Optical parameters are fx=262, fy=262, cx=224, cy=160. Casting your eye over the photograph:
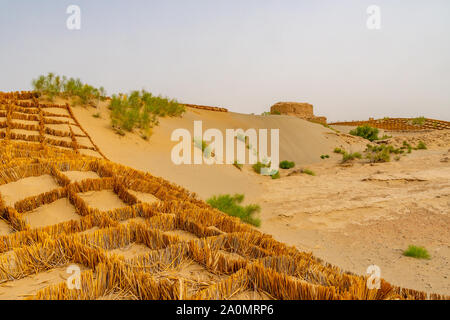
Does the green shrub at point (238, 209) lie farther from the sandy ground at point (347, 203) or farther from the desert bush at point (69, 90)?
the desert bush at point (69, 90)

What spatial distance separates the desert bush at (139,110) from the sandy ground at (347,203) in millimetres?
418

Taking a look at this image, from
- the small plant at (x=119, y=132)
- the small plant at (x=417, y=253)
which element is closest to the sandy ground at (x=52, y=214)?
the small plant at (x=417, y=253)

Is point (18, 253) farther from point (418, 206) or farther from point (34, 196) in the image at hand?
point (418, 206)

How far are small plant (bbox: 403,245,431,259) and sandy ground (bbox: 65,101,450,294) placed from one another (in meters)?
0.07

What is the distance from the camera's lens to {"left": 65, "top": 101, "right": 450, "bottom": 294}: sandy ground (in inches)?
115

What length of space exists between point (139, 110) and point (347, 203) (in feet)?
23.7

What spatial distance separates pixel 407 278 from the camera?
2.53 m

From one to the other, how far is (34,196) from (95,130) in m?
5.24

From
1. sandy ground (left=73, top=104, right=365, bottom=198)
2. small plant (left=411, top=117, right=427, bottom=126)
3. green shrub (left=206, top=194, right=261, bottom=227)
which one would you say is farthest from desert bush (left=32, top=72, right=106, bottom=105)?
small plant (left=411, top=117, right=427, bottom=126)

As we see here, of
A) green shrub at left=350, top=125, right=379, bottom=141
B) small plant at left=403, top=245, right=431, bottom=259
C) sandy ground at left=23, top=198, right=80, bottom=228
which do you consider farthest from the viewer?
green shrub at left=350, top=125, right=379, bottom=141

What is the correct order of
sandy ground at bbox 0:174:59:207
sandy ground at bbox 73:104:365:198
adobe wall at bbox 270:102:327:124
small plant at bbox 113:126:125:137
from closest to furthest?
sandy ground at bbox 0:174:59:207 → sandy ground at bbox 73:104:365:198 → small plant at bbox 113:126:125:137 → adobe wall at bbox 270:102:327:124

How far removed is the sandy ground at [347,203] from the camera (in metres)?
2.92

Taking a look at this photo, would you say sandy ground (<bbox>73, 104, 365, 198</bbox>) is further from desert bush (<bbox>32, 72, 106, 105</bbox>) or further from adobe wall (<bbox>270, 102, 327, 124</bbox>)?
adobe wall (<bbox>270, 102, 327, 124</bbox>)
